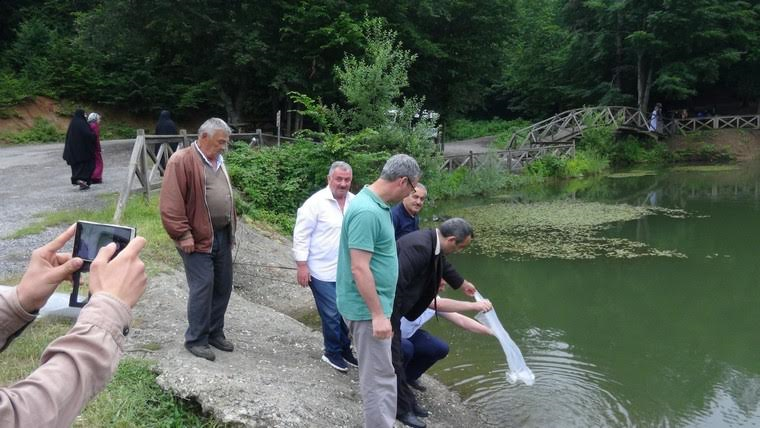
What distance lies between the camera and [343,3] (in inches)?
699

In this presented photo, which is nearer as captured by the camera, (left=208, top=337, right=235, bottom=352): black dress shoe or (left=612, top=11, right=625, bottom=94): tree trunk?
(left=208, top=337, right=235, bottom=352): black dress shoe

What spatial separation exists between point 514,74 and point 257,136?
2789 centimetres

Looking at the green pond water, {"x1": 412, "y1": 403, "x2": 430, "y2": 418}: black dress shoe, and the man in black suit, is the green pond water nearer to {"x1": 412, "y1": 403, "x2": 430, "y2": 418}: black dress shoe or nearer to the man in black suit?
{"x1": 412, "y1": 403, "x2": 430, "y2": 418}: black dress shoe

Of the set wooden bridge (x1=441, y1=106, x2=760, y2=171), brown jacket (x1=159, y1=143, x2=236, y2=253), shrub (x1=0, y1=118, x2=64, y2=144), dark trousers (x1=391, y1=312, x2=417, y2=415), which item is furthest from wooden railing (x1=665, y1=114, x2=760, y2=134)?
brown jacket (x1=159, y1=143, x2=236, y2=253)

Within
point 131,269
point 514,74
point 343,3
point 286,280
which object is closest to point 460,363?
point 286,280

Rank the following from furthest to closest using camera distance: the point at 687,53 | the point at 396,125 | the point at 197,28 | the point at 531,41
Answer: the point at 531,41, the point at 687,53, the point at 197,28, the point at 396,125

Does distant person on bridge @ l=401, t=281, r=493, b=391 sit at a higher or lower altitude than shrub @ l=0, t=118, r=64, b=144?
lower

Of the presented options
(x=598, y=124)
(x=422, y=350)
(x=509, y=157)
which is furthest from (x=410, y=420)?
(x=598, y=124)

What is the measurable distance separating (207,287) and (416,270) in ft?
4.69

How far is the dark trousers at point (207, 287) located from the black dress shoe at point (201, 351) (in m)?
0.03

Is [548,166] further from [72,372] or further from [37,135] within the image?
[72,372]

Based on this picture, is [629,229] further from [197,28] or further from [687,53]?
[687,53]

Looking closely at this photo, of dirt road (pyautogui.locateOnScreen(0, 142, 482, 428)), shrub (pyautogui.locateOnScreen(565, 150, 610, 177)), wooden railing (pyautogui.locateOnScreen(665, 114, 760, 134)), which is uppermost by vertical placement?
wooden railing (pyautogui.locateOnScreen(665, 114, 760, 134))

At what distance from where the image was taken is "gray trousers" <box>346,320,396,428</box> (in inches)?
137
